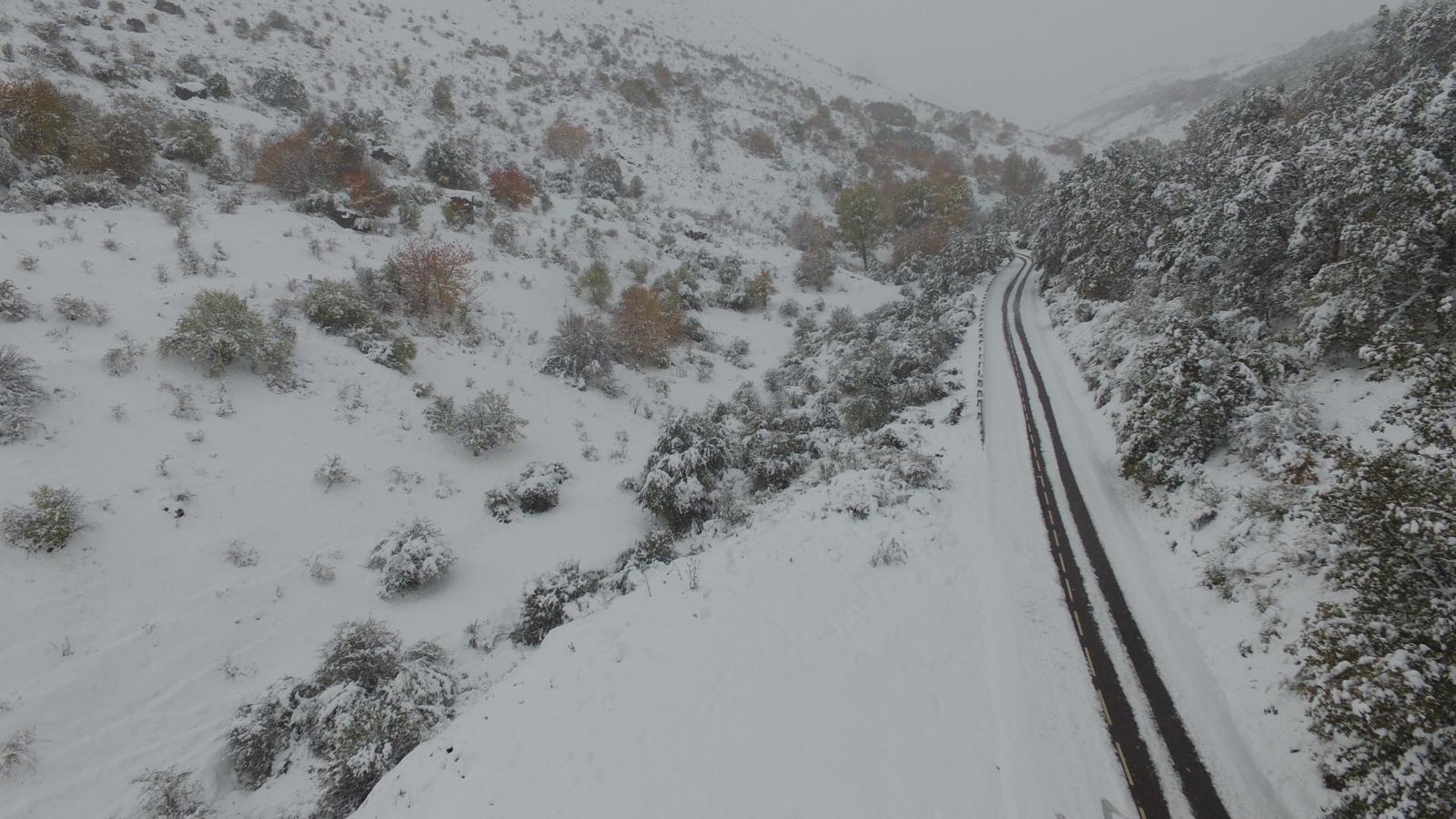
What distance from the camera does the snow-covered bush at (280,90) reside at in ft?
135

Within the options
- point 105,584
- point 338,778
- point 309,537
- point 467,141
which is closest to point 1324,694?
point 338,778

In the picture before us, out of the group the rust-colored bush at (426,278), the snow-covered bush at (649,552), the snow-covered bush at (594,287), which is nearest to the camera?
the snow-covered bush at (649,552)

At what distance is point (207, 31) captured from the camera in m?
44.8

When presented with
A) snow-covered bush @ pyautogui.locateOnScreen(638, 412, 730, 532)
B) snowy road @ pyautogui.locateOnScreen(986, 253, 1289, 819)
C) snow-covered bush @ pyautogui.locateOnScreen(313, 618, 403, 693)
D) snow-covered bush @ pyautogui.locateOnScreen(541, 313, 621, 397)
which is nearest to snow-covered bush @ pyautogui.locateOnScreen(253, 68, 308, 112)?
snow-covered bush @ pyautogui.locateOnScreen(541, 313, 621, 397)

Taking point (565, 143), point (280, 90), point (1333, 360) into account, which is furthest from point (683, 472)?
point (565, 143)

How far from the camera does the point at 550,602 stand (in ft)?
48.1

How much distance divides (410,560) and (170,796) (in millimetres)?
6259

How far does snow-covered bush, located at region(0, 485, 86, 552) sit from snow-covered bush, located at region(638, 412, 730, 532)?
14.1 metres

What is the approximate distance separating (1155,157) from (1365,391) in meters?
30.4

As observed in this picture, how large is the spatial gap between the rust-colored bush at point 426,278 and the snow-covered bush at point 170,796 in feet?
69.9

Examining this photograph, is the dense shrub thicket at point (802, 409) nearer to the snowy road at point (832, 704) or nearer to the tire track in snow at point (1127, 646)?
the snowy road at point (832, 704)

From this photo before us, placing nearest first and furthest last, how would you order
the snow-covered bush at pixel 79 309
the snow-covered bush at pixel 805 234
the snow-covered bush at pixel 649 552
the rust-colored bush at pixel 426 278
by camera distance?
the snow-covered bush at pixel 649 552, the snow-covered bush at pixel 79 309, the rust-colored bush at pixel 426 278, the snow-covered bush at pixel 805 234

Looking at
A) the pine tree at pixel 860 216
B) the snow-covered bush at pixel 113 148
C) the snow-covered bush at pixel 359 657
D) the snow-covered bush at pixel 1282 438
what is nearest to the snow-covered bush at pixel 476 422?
the snow-covered bush at pixel 359 657

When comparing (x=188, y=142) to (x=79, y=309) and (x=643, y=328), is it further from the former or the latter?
(x=643, y=328)
